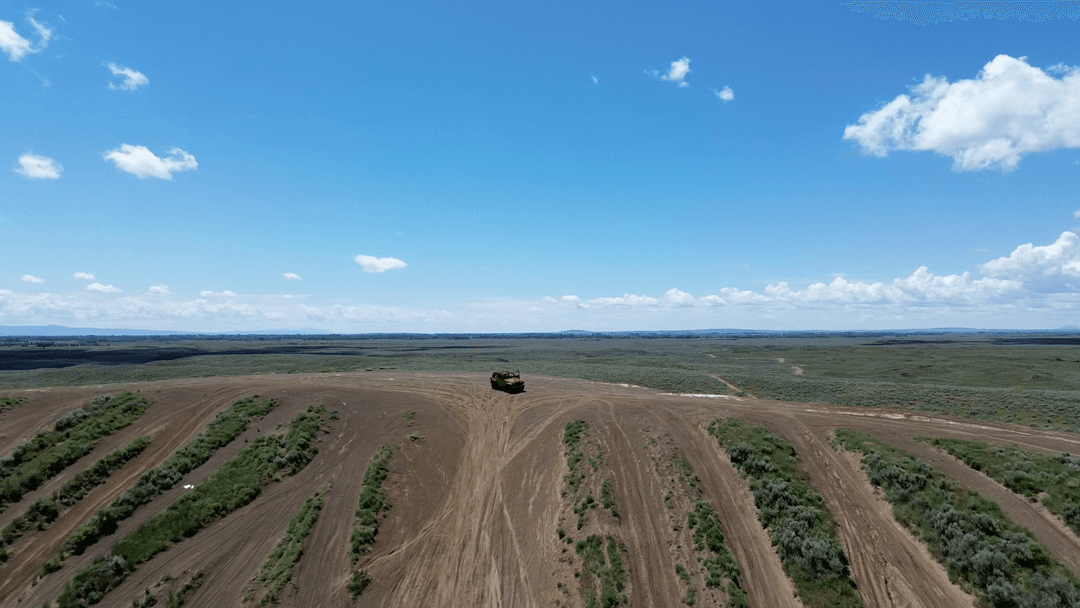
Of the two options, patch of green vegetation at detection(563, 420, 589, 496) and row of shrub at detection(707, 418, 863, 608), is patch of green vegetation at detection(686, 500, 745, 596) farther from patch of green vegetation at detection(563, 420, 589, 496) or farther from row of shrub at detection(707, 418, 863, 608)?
patch of green vegetation at detection(563, 420, 589, 496)

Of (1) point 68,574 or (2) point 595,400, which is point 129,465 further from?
(2) point 595,400

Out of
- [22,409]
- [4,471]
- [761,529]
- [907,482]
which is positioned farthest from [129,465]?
[907,482]

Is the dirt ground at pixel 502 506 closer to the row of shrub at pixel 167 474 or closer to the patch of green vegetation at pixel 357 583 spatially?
the patch of green vegetation at pixel 357 583

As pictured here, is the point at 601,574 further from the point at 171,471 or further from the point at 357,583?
the point at 171,471

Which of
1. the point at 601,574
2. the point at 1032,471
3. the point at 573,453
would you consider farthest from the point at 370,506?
the point at 1032,471

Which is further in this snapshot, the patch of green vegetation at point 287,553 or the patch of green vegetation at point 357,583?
the patch of green vegetation at point 287,553

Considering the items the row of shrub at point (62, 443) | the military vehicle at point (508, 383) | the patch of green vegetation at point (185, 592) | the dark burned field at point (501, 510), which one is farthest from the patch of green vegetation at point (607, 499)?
the row of shrub at point (62, 443)
